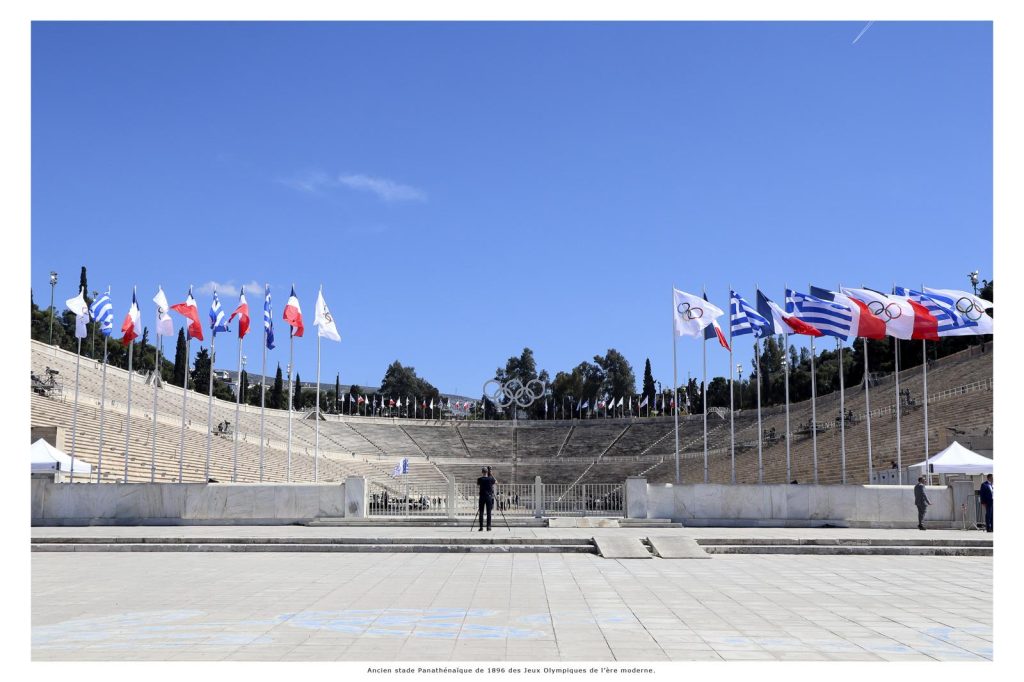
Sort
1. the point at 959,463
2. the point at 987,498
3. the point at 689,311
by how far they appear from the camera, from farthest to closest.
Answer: the point at 689,311 → the point at 959,463 → the point at 987,498

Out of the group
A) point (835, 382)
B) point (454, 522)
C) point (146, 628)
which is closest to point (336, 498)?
point (454, 522)

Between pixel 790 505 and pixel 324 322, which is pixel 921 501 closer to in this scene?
pixel 790 505

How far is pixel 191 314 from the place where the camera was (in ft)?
91.1

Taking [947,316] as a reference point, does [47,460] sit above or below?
below

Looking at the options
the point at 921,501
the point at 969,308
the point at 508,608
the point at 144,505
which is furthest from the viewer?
the point at 969,308

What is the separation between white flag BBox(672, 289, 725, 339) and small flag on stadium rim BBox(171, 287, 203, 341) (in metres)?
14.8

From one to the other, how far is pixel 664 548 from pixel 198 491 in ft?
43.1

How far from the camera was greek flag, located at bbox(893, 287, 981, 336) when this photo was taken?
24.1 meters

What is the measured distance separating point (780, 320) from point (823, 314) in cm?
165

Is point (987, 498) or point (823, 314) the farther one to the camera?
point (823, 314)

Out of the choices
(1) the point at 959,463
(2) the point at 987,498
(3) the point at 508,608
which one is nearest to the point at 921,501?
→ (2) the point at 987,498

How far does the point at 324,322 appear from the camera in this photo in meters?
28.8

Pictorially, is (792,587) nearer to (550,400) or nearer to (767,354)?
(767,354)

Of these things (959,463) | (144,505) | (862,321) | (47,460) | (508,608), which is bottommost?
(144,505)
